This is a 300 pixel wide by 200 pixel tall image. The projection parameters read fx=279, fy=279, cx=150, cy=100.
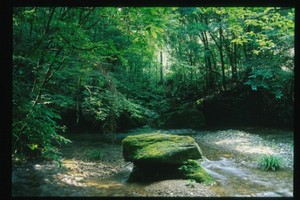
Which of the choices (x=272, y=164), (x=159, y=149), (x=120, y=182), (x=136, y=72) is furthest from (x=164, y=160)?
(x=136, y=72)

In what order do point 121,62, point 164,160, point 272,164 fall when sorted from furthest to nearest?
1. point 121,62
2. point 272,164
3. point 164,160

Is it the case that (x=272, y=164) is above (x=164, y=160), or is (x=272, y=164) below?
below

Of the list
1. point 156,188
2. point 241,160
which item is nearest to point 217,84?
point 241,160

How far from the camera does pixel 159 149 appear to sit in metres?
6.74

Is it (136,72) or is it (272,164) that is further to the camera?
(136,72)

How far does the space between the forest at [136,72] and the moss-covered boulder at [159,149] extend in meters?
0.88

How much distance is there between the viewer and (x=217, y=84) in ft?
64.1

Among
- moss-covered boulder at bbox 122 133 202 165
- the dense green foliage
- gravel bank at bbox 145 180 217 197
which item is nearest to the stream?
gravel bank at bbox 145 180 217 197

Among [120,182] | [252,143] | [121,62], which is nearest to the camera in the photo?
[120,182]

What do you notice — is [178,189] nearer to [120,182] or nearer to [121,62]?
[120,182]

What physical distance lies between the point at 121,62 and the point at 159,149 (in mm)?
5907

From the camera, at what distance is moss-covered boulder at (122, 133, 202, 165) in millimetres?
6594

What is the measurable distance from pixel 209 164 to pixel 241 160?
48.4 inches

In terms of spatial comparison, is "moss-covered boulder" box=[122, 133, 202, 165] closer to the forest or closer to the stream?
the stream
